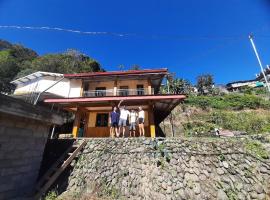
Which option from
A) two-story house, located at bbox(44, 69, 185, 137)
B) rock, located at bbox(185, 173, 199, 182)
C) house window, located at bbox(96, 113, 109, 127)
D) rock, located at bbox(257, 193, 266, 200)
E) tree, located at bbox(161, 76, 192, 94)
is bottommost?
rock, located at bbox(257, 193, 266, 200)

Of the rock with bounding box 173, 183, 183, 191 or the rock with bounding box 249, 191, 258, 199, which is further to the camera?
the rock with bounding box 173, 183, 183, 191

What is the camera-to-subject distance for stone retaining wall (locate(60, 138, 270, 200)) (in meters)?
6.19

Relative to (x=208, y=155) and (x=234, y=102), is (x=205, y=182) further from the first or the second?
(x=234, y=102)

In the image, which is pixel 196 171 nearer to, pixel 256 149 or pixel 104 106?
pixel 256 149

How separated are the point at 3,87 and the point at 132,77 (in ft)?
84.9

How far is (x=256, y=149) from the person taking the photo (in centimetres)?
770

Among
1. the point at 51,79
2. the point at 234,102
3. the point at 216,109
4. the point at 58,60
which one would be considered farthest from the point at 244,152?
the point at 58,60

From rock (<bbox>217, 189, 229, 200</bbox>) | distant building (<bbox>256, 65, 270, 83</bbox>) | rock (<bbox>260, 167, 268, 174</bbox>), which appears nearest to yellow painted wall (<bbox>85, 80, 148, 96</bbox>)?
rock (<bbox>260, 167, 268, 174</bbox>)

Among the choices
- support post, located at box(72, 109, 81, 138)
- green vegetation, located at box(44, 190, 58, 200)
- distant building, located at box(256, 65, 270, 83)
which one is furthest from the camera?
distant building, located at box(256, 65, 270, 83)

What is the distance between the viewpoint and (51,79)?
1772cm

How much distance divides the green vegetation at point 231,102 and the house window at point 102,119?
69.2 feet

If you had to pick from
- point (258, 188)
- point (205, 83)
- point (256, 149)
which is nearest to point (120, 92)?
point (256, 149)

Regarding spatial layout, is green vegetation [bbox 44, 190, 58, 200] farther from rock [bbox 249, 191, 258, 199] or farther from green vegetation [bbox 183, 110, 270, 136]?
green vegetation [bbox 183, 110, 270, 136]

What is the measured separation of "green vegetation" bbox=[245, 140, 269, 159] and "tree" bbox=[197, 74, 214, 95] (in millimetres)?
32541
